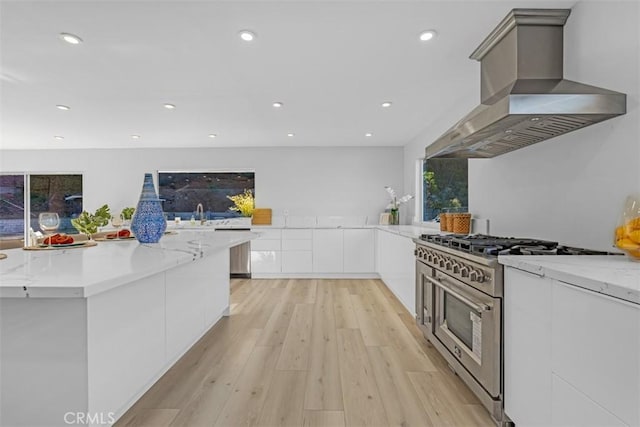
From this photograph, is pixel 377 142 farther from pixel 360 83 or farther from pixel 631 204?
pixel 631 204

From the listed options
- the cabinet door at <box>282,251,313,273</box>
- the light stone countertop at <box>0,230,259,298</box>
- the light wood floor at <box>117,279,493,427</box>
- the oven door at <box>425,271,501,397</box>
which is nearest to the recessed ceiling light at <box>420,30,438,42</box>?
the oven door at <box>425,271,501,397</box>

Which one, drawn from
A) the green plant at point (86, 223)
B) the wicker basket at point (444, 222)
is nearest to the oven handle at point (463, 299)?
the wicker basket at point (444, 222)

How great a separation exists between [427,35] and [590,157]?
1207mm

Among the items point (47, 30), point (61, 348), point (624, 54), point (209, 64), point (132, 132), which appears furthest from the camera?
point (132, 132)

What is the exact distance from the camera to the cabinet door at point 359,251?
525 centimetres

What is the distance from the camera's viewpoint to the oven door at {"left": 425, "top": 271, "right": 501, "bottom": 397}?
164cm

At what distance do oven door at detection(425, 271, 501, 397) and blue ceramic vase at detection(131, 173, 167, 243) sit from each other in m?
2.00

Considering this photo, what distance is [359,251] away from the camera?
5262mm

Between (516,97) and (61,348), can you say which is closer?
(61,348)

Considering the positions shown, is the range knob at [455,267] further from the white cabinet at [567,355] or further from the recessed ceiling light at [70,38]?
the recessed ceiling light at [70,38]

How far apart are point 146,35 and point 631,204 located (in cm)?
283

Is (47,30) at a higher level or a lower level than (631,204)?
higher

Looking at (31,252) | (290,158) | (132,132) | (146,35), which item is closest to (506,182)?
(146,35)

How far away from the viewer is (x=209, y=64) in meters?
2.59
